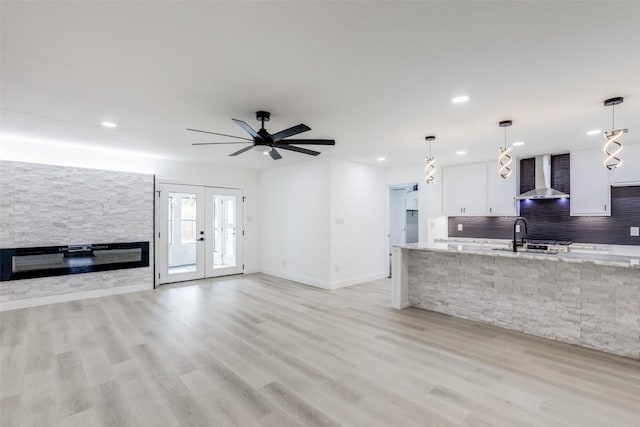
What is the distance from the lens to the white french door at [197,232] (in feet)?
21.5

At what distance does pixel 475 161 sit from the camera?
6305 millimetres

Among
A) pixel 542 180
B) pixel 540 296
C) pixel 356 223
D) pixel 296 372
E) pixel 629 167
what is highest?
pixel 629 167

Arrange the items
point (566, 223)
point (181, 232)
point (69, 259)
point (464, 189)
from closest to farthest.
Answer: point (69, 259), point (566, 223), point (464, 189), point (181, 232)

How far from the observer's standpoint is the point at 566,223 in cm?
562

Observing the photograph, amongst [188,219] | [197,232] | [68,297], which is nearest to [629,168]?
Result: [197,232]

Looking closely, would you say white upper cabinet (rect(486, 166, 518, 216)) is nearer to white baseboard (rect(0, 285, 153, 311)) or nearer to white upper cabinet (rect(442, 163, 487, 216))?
white upper cabinet (rect(442, 163, 487, 216))

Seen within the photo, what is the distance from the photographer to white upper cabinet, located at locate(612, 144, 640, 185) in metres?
4.75

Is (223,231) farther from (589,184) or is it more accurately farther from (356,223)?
(589,184)

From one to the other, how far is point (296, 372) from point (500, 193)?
5275 mm

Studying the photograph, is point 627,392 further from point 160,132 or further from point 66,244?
point 66,244

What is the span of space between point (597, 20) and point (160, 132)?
15.8 ft

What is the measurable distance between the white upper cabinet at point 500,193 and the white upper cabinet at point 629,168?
4.70 ft

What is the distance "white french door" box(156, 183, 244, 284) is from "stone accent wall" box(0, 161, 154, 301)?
30 centimetres

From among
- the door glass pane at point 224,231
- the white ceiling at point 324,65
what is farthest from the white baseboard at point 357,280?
the white ceiling at point 324,65
